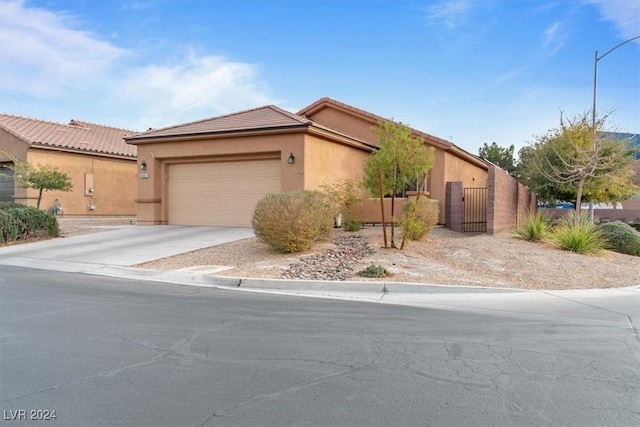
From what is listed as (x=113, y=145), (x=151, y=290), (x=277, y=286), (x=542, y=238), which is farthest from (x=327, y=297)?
(x=113, y=145)

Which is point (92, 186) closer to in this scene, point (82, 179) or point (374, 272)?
point (82, 179)

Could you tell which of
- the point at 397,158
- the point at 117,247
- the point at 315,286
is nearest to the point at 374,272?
the point at 315,286

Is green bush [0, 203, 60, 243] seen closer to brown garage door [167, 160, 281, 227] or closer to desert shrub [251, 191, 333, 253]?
brown garage door [167, 160, 281, 227]

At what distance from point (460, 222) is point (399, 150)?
645cm

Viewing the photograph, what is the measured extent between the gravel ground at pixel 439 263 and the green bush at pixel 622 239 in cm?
93

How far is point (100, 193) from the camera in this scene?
27906mm

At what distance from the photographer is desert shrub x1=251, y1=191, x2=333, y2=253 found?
42.6 feet

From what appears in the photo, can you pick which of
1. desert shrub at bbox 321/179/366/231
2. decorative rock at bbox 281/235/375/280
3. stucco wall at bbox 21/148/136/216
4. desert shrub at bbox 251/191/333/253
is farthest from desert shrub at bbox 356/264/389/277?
stucco wall at bbox 21/148/136/216

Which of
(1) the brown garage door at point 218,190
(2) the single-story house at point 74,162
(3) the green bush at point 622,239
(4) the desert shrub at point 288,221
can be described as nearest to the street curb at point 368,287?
(4) the desert shrub at point 288,221

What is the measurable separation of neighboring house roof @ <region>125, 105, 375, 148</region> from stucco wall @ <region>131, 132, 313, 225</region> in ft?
1.08

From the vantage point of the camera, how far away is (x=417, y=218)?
1514 cm

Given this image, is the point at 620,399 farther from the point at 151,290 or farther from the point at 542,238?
the point at 542,238

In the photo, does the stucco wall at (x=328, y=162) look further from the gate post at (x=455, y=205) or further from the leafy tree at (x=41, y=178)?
the leafy tree at (x=41, y=178)

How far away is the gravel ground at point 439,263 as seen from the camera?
1103 centimetres
